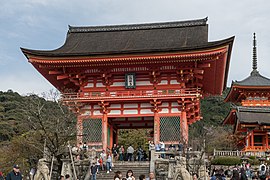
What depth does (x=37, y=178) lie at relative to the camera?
20.0m

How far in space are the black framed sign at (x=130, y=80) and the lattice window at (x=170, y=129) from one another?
3045 mm

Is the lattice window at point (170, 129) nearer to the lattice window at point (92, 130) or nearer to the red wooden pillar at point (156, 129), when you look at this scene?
the red wooden pillar at point (156, 129)

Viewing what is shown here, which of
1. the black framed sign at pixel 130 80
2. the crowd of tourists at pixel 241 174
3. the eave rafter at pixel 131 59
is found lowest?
the crowd of tourists at pixel 241 174

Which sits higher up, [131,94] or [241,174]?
[131,94]

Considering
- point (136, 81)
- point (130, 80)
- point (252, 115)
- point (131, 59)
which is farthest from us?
point (252, 115)

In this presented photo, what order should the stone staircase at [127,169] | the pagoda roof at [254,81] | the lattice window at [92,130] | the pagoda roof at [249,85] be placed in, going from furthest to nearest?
→ the pagoda roof at [254,81] < the pagoda roof at [249,85] < the lattice window at [92,130] < the stone staircase at [127,169]

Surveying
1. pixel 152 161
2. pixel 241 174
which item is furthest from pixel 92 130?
pixel 241 174

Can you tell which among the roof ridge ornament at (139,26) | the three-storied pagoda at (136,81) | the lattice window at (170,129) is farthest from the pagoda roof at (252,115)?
the lattice window at (170,129)

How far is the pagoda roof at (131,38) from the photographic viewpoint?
29.8 m

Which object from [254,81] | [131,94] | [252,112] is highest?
[254,81]

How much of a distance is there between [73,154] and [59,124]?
1.88m

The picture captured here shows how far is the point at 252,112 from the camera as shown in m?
47.1

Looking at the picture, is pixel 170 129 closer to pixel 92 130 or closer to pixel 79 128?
pixel 92 130

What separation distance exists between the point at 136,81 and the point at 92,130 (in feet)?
14.6
